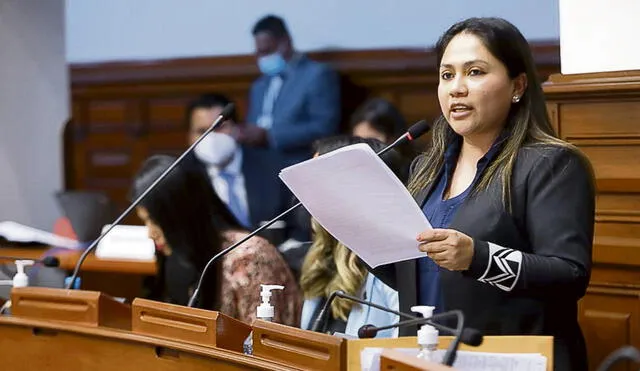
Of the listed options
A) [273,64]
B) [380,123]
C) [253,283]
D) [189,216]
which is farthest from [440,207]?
[273,64]

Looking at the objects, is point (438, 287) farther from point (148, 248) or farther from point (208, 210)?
point (148, 248)

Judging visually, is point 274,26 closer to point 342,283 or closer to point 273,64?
point 273,64

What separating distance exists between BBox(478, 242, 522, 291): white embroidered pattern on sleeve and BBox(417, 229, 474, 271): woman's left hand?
0.14 ft

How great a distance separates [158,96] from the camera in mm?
6945

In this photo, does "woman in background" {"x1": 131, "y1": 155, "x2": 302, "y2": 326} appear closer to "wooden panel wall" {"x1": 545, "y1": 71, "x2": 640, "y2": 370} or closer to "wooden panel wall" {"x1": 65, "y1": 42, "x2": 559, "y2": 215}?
"wooden panel wall" {"x1": 545, "y1": 71, "x2": 640, "y2": 370}

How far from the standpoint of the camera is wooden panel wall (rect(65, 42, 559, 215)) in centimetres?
596

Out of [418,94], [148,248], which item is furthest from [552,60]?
[148,248]

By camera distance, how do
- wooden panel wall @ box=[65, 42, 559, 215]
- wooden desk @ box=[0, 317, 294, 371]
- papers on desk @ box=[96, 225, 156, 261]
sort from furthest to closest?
wooden panel wall @ box=[65, 42, 559, 215], papers on desk @ box=[96, 225, 156, 261], wooden desk @ box=[0, 317, 294, 371]

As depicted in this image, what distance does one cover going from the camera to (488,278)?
1.94 m

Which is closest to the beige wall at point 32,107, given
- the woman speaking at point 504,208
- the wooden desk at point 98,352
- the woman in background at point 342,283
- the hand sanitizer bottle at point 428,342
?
the woman in background at point 342,283

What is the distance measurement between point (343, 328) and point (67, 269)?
2.06 metres

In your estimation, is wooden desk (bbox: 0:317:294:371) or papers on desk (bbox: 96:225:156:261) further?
papers on desk (bbox: 96:225:156:261)

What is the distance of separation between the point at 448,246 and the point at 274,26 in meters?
4.22

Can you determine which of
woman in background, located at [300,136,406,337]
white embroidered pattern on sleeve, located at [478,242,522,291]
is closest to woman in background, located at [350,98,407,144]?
woman in background, located at [300,136,406,337]
